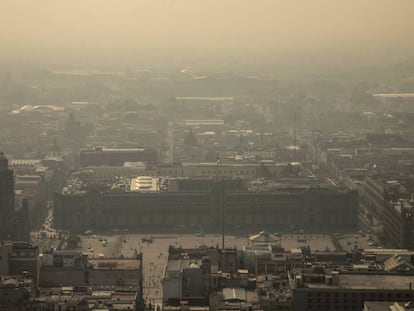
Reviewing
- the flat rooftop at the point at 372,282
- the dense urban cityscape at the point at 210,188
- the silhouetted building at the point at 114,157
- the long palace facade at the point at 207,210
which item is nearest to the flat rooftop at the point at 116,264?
the dense urban cityscape at the point at 210,188

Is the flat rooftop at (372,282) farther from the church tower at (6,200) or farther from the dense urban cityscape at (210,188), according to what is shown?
the church tower at (6,200)

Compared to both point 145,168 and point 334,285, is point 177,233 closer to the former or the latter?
point 145,168

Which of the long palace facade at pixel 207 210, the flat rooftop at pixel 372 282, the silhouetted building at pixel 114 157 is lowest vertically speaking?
the flat rooftop at pixel 372 282

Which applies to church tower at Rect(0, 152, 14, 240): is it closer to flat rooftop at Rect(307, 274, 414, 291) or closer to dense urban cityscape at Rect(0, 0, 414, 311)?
dense urban cityscape at Rect(0, 0, 414, 311)

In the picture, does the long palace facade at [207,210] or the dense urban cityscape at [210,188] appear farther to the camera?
the long palace facade at [207,210]

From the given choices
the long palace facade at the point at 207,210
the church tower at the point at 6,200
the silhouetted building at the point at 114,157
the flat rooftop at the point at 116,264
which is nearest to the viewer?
the flat rooftop at the point at 116,264

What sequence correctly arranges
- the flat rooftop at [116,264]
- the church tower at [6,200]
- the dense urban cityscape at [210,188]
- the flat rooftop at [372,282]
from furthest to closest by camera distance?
the church tower at [6,200], the flat rooftop at [116,264], the dense urban cityscape at [210,188], the flat rooftop at [372,282]

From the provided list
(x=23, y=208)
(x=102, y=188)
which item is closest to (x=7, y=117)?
(x=102, y=188)
